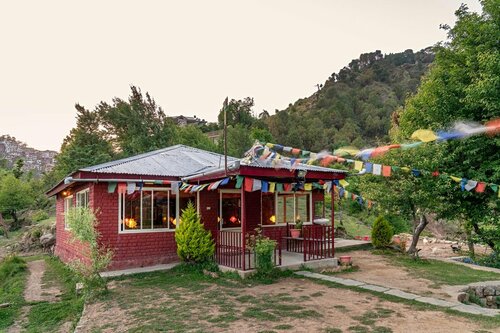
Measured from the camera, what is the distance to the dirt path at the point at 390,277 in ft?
24.0

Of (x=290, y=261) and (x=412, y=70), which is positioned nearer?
(x=290, y=261)

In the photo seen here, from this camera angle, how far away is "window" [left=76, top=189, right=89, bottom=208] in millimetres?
10716

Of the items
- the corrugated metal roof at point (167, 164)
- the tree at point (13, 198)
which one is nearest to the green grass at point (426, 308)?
the corrugated metal roof at point (167, 164)

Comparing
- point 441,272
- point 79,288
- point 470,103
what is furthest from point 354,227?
point 79,288

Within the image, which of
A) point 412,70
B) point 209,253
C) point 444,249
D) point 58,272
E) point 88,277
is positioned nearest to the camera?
point 88,277

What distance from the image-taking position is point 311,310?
5879 millimetres

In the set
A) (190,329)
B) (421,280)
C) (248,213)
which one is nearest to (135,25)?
(248,213)

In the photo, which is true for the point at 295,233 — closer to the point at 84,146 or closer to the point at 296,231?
the point at 296,231

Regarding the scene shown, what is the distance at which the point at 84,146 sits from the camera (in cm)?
3259

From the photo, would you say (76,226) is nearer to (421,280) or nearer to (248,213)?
(248,213)

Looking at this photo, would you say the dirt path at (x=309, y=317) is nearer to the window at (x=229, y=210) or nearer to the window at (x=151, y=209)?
the window at (x=151, y=209)

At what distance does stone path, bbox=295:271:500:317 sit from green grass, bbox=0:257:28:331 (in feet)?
20.6

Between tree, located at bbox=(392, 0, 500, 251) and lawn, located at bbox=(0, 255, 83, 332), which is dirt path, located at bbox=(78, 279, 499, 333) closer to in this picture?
lawn, located at bbox=(0, 255, 83, 332)

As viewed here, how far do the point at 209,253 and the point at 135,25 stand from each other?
864 centimetres
